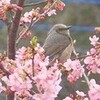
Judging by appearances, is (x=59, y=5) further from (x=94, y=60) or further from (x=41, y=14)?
(x=94, y=60)

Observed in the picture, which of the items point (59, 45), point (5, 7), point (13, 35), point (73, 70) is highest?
point (59, 45)

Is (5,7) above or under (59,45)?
under

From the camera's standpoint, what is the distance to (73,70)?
232cm

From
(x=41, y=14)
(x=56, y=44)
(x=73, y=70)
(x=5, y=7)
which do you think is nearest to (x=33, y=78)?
(x=73, y=70)

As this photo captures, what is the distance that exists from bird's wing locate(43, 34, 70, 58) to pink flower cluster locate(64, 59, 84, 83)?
817 mm

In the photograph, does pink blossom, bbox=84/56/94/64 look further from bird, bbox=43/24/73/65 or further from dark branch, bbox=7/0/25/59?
bird, bbox=43/24/73/65

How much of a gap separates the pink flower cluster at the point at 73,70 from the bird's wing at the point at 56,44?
82 centimetres

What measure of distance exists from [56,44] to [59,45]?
0.06 feet

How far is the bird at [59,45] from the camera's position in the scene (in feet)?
10.5

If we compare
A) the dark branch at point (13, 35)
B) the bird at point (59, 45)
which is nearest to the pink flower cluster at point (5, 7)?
the dark branch at point (13, 35)

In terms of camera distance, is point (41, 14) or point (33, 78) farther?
point (41, 14)

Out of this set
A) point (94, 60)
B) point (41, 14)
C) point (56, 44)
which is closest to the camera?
point (94, 60)

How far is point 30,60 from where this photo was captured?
219cm

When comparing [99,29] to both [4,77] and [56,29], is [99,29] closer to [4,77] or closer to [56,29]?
[4,77]
